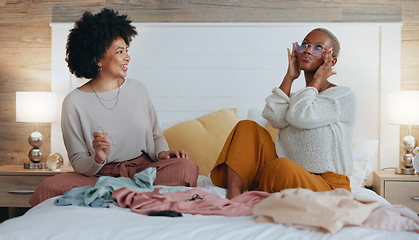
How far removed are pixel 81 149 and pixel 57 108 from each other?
1138 mm

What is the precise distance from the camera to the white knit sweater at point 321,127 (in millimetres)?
2371

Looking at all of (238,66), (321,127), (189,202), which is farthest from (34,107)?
(321,127)

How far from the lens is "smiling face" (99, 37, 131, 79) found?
2775 millimetres

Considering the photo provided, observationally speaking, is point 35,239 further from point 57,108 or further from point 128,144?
point 57,108

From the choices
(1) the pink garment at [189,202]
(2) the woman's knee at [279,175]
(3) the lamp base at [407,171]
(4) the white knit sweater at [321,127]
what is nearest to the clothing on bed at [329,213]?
(1) the pink garment at [189,202]

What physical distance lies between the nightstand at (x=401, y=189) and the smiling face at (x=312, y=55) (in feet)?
3.29

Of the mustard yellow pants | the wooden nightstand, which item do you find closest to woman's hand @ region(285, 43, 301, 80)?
the mustard yellow pants

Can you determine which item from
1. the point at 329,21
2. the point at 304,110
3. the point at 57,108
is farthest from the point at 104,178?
the point at 329,21

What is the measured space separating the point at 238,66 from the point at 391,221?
2142 mm

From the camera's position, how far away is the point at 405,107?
330 centimetres

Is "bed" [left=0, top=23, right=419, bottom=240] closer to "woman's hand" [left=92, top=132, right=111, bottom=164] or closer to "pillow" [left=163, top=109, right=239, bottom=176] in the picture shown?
"pillow" [left=163, top=109, right=239, bottom=176]

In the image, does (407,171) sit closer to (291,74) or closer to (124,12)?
(291,74)

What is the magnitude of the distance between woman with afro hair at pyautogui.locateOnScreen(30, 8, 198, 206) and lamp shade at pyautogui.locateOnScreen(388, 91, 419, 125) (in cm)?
144

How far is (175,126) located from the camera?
3.32 metres
